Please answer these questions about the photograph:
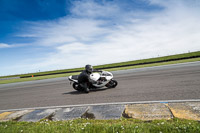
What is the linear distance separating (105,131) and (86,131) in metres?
0.44

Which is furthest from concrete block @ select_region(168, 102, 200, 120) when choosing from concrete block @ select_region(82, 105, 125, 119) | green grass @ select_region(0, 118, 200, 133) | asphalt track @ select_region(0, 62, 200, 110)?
concrete block @ select_region(82, 105, 125, 119)

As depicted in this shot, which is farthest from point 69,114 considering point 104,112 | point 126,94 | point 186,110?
point 186,110

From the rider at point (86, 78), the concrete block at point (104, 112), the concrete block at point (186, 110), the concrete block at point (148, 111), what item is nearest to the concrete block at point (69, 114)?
the concrete block at point (104, 112)

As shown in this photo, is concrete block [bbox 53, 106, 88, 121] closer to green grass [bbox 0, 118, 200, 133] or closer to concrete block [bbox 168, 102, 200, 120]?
green grass [bbox 0, 118, 200, 133]

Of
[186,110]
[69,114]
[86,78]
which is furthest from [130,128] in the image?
[86,78]

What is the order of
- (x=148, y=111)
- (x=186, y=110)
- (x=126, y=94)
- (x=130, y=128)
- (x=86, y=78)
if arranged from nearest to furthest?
(x=130, y=128)
(x=186, y=110)
(x=148, y=111)
(x=126, y=94)
(x=86, y=78)

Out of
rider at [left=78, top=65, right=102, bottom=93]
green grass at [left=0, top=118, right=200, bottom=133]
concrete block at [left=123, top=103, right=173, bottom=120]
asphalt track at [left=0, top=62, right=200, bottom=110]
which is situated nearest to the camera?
green grass at [left=0, top=118, right=200, bottom=133]

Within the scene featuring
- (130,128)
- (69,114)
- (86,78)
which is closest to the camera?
(130,128)

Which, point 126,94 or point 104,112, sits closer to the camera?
point 104,112

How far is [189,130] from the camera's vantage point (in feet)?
9.64

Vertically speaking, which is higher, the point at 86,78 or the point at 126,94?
the point at 86,78

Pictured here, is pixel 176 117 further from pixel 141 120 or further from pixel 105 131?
pixel 105 131

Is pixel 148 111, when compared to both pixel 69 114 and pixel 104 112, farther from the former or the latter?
pixel 69 114

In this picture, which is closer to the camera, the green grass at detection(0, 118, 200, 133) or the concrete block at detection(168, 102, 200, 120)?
the green grass at detection(0, 118, 200, 133)
